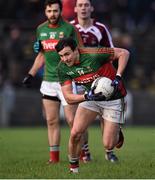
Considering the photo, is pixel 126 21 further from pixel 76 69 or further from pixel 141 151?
pixel 76 69

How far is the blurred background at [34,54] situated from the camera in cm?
2602

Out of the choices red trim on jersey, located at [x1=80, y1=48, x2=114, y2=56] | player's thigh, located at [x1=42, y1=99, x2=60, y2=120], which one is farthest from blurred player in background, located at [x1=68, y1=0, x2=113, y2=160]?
red trim on jersey, located at [x1=80, y1=48, x2=114, y2=56]

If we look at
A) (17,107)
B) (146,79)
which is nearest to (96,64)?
(17,107)

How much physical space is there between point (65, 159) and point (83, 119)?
2.83 meters

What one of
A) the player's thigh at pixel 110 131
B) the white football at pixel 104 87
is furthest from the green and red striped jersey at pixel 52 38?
the white football at pixel 104 87

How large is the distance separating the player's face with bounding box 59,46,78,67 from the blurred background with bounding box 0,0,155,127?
14.3 meters

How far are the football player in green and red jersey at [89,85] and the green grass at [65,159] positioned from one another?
45 cm

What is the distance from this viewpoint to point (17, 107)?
26078 millimetres

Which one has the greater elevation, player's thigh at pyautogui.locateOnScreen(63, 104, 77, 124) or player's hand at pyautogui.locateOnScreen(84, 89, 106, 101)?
player's hand at pyautogui.locateOnScreen(84, 89, 106, 101)

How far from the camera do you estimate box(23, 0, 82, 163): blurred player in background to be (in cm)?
1344

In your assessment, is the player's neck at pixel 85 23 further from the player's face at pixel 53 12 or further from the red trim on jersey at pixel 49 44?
the red trim on jersey at pixel 49 44

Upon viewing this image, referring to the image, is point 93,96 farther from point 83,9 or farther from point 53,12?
point 83,9

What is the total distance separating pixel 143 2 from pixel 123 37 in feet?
5.29

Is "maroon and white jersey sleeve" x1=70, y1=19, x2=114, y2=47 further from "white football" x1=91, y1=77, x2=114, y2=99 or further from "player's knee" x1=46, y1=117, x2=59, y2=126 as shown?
"white football" x1=91, y1=77, x2=114, y2=99
